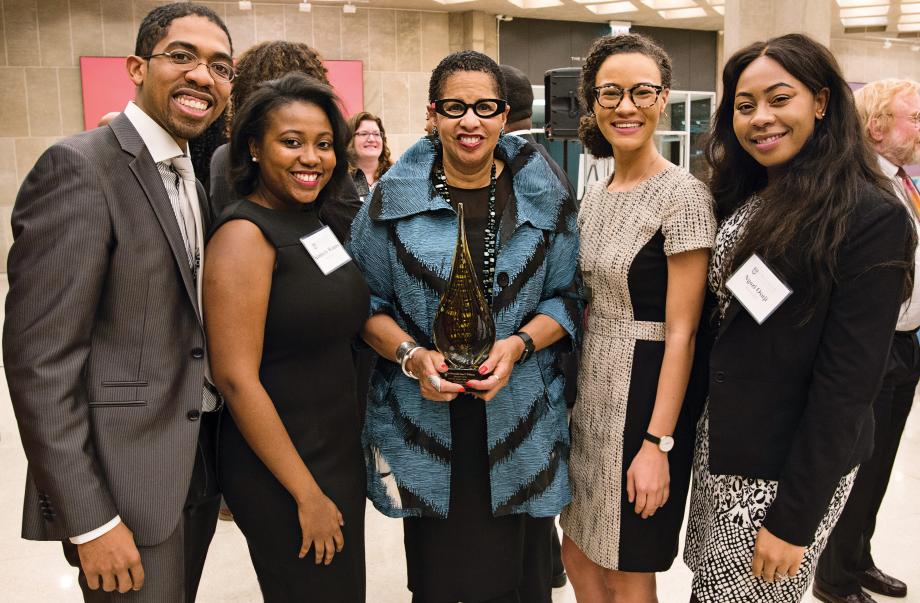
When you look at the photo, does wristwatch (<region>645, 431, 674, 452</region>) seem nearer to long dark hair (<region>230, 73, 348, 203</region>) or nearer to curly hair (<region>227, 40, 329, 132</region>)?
long dark hair (<region>230, 73, 348, 203</region>)

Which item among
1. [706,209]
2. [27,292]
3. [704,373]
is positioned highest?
[706,209]

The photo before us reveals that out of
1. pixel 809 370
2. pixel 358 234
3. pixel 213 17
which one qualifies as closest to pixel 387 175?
pixel 358 234

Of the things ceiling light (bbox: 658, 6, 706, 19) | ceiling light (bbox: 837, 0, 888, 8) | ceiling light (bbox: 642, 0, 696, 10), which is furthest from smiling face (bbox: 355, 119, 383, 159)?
ceiling light (bbox: 837, 0, 888, 8)

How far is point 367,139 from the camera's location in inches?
181

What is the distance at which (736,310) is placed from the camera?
1.41m

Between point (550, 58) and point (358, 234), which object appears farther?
point (550, 58)

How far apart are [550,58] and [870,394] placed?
35.8 ft

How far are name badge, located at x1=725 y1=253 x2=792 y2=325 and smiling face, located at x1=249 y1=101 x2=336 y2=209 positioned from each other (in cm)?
88

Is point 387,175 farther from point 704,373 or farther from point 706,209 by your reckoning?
point 704,373

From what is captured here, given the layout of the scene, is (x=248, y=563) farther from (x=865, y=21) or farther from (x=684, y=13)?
(x=865, y=21)

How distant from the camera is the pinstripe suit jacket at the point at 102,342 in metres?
1.17

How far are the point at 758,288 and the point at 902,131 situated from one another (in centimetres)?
152

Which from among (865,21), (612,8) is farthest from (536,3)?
(865,21)

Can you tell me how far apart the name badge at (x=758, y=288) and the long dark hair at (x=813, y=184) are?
2 cm
